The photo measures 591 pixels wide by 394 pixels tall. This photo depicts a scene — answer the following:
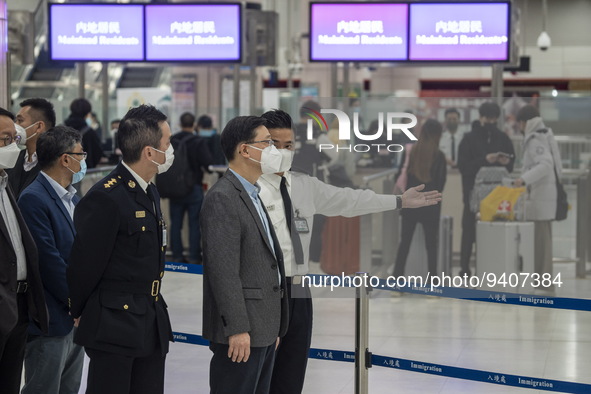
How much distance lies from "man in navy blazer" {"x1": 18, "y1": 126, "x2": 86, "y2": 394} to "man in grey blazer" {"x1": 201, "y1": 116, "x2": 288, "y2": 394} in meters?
0.76

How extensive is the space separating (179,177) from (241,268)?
7.23m

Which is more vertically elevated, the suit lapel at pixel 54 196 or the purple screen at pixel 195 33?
the purple screen at pixel 195 33

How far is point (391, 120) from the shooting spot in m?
4.97

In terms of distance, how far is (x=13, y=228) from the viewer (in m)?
4.15

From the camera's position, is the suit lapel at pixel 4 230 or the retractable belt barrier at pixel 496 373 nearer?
the suit lapel at pixel 4 230

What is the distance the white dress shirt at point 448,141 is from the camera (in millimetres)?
5197

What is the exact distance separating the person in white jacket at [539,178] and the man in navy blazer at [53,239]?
95.2 inches

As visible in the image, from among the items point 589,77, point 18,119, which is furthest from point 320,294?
point 589,77

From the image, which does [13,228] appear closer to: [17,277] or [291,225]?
[17,277]

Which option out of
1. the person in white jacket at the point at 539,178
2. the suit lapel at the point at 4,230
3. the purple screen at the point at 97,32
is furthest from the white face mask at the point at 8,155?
the purple screen at the point at 97,32

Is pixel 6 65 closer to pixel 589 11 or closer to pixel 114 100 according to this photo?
pixel 114 100

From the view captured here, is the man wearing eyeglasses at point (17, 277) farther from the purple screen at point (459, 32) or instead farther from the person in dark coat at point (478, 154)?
the purple screen at point (459, 32)

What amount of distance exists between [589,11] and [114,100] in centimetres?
1593

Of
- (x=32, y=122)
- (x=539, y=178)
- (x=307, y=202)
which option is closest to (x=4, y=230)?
(x=307, y=202)
